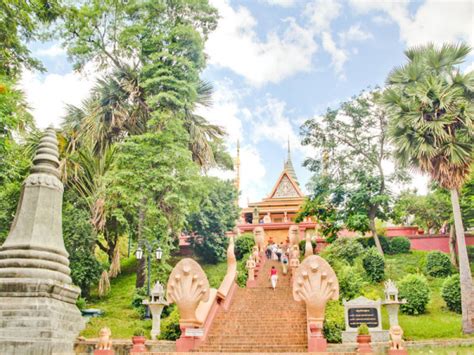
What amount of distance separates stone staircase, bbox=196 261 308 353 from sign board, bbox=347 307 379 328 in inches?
52.1

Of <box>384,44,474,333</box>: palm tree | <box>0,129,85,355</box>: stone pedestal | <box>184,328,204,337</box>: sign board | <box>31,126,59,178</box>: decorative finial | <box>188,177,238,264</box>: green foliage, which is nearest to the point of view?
<box>0,129,85,355</box>: stone pedestal

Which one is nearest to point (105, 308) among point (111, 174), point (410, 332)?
point (111, 174)

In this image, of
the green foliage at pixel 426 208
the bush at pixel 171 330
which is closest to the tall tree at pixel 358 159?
the green foliage at pixel 426 208

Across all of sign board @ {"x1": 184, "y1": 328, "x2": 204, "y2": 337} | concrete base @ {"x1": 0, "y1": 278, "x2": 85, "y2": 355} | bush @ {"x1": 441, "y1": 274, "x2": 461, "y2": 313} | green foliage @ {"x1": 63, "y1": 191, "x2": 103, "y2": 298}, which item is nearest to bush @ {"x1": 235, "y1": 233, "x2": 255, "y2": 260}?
green foliage @ {"x1": 63, "y1": 191, "x2": 103, "y2": 298}

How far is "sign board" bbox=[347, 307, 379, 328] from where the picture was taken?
1343cm

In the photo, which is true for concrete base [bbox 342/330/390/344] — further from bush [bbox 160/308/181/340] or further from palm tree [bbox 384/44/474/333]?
bush [bbox 160/308/181/340]

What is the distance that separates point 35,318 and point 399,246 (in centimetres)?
2228

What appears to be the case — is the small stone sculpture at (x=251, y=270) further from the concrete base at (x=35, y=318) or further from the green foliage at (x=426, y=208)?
the concrete base at (x=35, y=318)

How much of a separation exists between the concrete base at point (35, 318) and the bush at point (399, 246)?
69.8 feet

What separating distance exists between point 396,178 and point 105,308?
15033 mm

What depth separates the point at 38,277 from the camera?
7887 millimetres

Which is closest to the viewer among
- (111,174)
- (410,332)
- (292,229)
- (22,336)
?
(22,336)

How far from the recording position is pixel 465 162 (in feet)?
50.4

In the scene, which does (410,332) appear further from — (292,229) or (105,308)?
(292,229)
